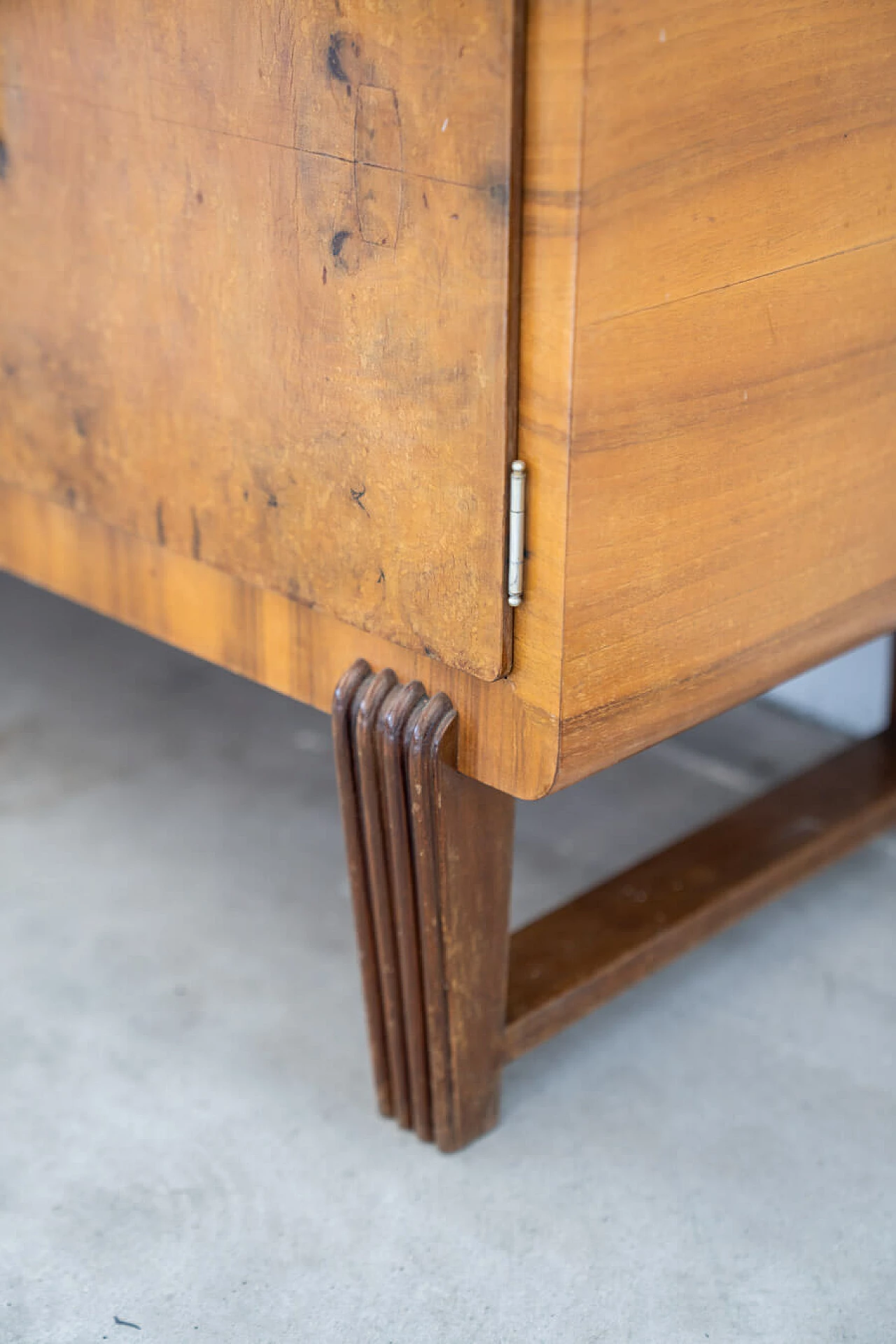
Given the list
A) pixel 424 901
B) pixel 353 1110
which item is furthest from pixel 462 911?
pixel 353 1110

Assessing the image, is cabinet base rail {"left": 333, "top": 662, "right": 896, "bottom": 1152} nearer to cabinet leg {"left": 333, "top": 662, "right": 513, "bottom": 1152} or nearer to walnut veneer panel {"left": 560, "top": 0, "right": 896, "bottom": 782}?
cabinet leg {"left": 333, "top": 662, "right": 513, "bottom": 1152}

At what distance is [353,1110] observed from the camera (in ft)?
4.54

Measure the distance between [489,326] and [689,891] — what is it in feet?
2.41

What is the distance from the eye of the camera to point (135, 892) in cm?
171

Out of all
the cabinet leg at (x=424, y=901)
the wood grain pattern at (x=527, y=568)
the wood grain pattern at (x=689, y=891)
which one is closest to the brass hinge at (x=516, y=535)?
the wood grain pattern at (x=527, y=568)

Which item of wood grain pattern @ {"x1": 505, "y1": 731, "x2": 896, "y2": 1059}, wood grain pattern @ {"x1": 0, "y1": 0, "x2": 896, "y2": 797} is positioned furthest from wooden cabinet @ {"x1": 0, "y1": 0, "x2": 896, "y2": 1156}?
wood grain pattern @ {"x1": 505, "y1": 731, "x2": 896, "y2": 1059}

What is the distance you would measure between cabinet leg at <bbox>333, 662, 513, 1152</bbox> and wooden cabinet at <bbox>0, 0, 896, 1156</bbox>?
37 millimetres

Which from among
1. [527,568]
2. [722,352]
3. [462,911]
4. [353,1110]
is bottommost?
[353,1110]

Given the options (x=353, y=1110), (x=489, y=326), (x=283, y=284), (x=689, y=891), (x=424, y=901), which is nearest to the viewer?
(x=489, y=326)

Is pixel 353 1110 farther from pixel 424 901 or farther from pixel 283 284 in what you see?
pixel 283 284

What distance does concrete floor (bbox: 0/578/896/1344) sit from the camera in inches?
46.4

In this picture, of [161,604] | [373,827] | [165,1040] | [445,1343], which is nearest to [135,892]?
[165,1040]

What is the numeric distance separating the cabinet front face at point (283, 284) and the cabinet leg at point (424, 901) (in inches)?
3.2

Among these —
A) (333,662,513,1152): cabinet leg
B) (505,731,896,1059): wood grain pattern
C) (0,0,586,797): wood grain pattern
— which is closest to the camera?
(0,0,586,797): wood grain pattern
